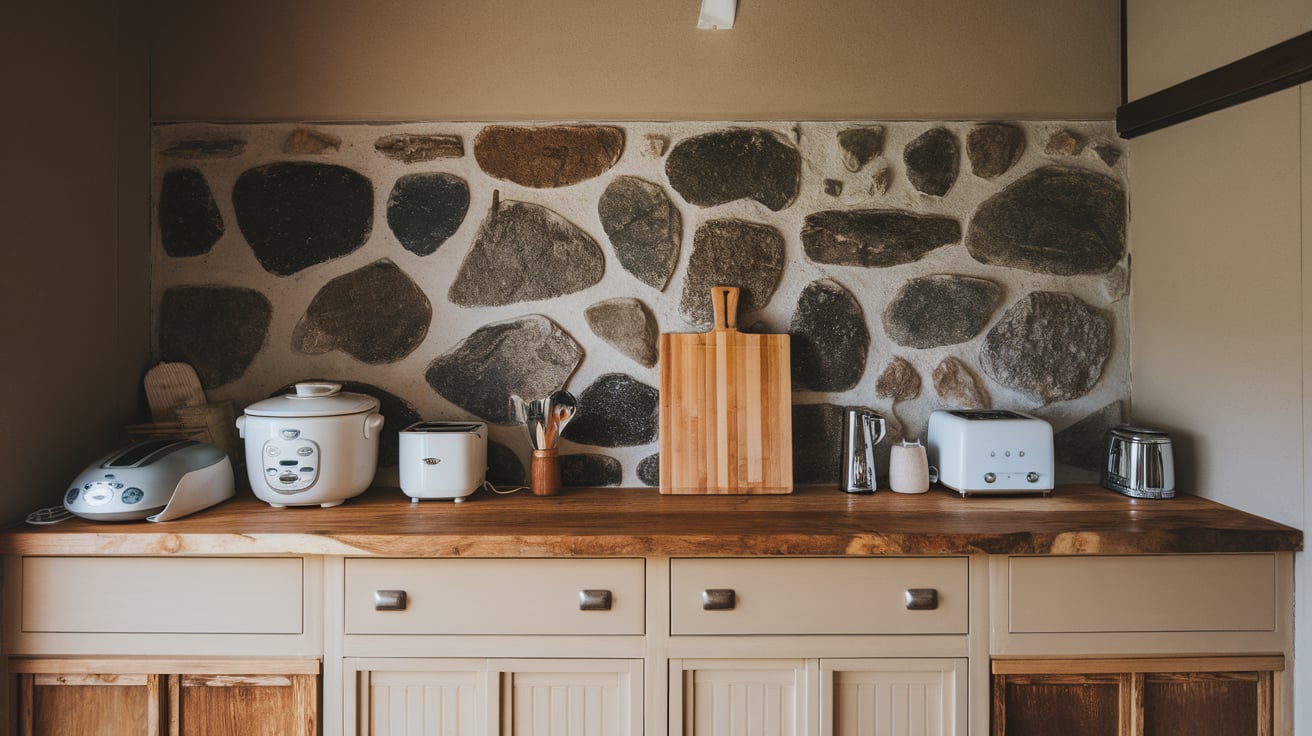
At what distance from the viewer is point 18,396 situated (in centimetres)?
158

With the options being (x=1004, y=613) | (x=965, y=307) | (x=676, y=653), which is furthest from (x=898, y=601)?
(x=965, y=307)

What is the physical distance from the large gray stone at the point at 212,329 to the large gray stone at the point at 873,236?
156cm

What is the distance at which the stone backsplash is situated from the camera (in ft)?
6.59

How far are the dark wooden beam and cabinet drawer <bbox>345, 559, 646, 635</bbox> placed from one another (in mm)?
1739

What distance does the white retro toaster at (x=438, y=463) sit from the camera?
178 cm

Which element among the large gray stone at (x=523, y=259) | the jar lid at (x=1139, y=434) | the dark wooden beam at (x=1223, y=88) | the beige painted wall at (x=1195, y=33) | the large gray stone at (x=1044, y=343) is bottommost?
the jar lid at (x=1139, y=434)

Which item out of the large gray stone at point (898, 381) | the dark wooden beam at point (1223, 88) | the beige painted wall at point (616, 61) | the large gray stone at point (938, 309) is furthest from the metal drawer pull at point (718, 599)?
the dark wooden beam at point (1223, 88)

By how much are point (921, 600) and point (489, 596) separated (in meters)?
0.91

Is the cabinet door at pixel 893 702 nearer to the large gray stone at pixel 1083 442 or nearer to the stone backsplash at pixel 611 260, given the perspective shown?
the stone backsplash at pixel 611 260

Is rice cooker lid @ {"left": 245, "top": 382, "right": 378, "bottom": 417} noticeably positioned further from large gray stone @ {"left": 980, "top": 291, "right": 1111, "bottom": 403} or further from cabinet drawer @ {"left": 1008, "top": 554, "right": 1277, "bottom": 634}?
large gray stone @ {"left": 980, "top": 291, "right": 1111, "bottom": 403}

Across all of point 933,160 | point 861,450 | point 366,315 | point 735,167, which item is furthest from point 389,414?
point 933,160

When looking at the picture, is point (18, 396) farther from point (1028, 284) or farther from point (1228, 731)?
point (1228, 731)

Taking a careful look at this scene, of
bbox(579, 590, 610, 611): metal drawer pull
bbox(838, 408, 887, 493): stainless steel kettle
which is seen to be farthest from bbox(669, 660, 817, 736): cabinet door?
bbox(838, 408, 887, 493): stainless steel kettle

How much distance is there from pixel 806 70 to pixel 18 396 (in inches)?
81.2
